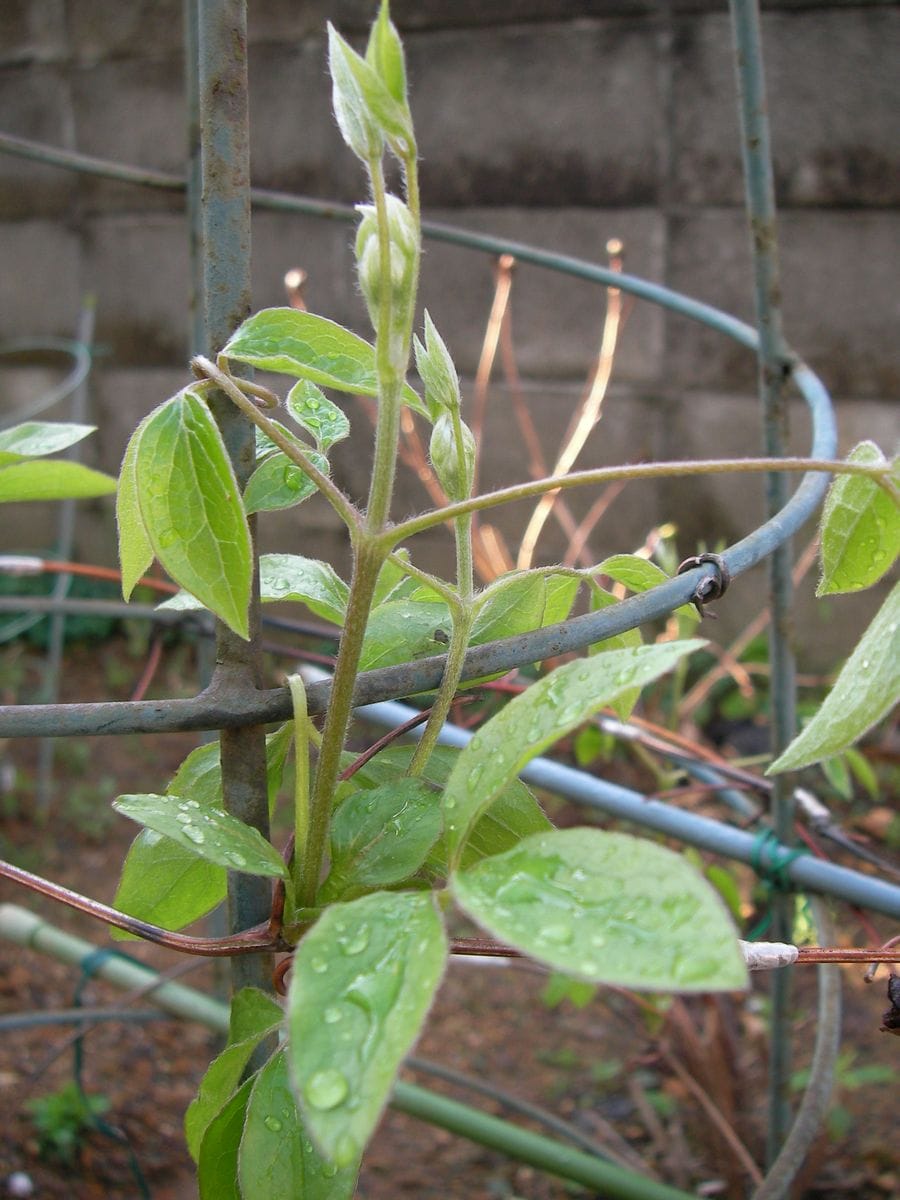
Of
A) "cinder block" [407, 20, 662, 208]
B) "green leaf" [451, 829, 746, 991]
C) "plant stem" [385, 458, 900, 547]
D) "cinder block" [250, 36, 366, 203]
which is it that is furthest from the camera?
"cinder block" [250, 36, 366, 203]

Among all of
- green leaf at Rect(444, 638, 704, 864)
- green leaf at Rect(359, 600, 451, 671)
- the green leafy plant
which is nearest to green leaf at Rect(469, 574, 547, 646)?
green leaf at Rect(359, 600, 451, 671)

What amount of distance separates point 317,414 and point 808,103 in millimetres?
2100

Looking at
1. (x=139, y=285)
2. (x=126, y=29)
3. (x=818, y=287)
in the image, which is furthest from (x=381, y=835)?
(x=126, y=29)

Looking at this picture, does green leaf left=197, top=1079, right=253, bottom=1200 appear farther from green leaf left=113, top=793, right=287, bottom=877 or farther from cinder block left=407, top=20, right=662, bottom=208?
cinder block left=407, top=20, right=662, bottom=208

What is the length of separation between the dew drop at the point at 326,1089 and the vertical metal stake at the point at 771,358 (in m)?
0.53

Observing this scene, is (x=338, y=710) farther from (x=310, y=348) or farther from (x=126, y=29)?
(x=126, y=29)

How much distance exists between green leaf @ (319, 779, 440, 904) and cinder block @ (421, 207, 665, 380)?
203 cm

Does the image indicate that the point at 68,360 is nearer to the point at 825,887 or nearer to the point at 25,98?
the point at 25,98

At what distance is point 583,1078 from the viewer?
1610mm

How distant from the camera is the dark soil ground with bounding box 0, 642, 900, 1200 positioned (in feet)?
4.41

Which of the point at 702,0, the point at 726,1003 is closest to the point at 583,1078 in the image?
the point at 726,1003

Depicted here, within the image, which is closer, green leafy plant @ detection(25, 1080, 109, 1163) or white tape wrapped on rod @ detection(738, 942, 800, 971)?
white tape wrapped on rod @ detection(738, 942, 800, 971)

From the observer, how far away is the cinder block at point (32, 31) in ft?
8.73

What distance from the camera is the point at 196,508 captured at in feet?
1.14
